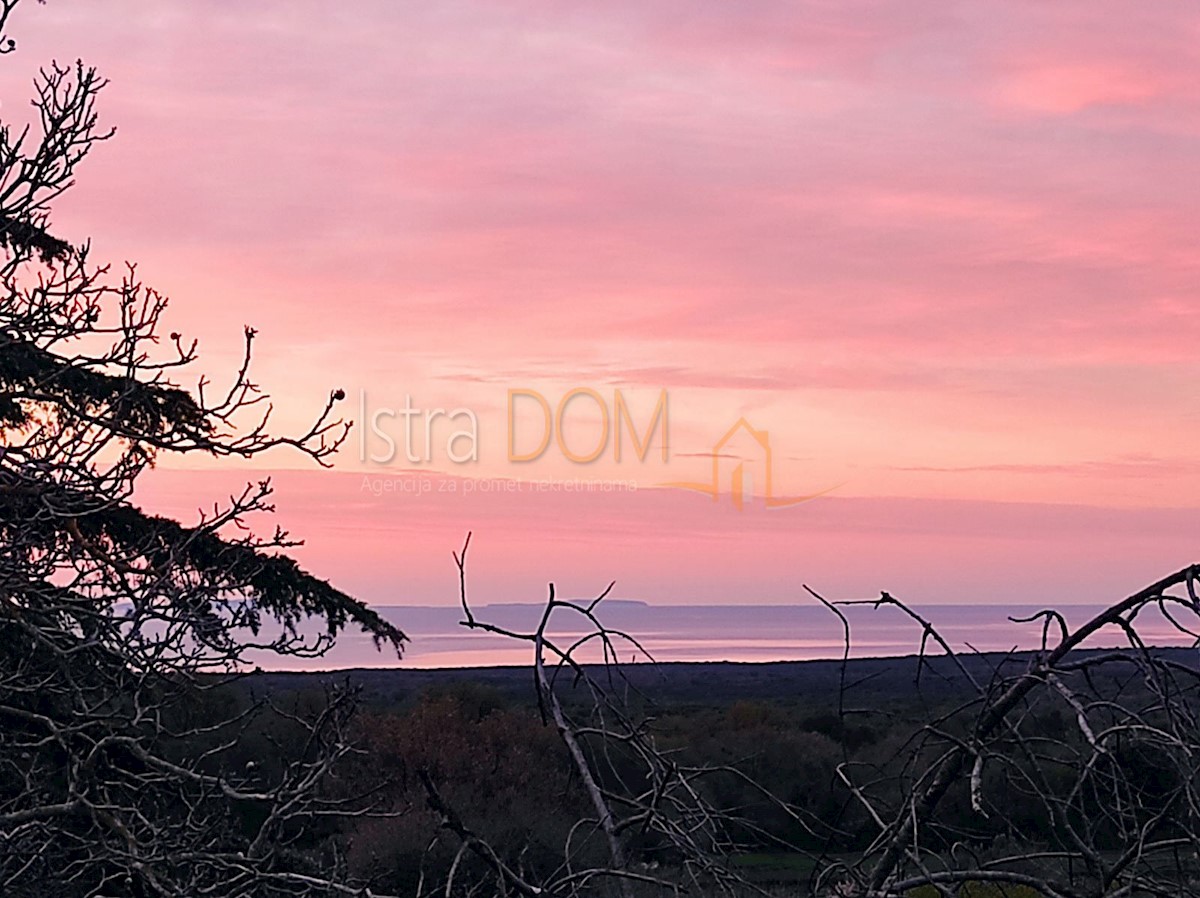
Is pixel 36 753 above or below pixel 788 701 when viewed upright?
above

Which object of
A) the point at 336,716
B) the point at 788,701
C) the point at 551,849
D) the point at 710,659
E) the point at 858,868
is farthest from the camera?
the point at 710,659

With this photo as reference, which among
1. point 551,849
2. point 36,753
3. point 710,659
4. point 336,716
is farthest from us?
point 710,659

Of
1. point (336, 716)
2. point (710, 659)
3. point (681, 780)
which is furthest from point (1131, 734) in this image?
point (710, 659)

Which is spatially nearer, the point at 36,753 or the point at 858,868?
the point at 858,868

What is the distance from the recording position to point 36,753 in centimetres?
749

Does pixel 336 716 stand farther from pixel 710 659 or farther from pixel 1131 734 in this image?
pixel 710 659

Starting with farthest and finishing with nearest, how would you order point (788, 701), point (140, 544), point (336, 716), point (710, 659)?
point (710, 659) → point (788, 701) → point (140, 544) → point (336, 716)

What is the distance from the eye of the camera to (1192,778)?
2.22 metres

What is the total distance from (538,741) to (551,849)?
722cm

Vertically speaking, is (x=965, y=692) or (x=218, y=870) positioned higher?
(x=965, y=692)

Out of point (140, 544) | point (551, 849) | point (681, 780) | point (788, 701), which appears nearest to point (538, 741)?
point (551, 849)

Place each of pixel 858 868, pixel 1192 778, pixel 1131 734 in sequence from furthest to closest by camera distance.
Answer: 1. pixel 858 868
2. pixel 1131 734
3. pixel 1192 778

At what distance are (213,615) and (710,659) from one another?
9644cm

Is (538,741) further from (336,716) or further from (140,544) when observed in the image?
(336,716)
